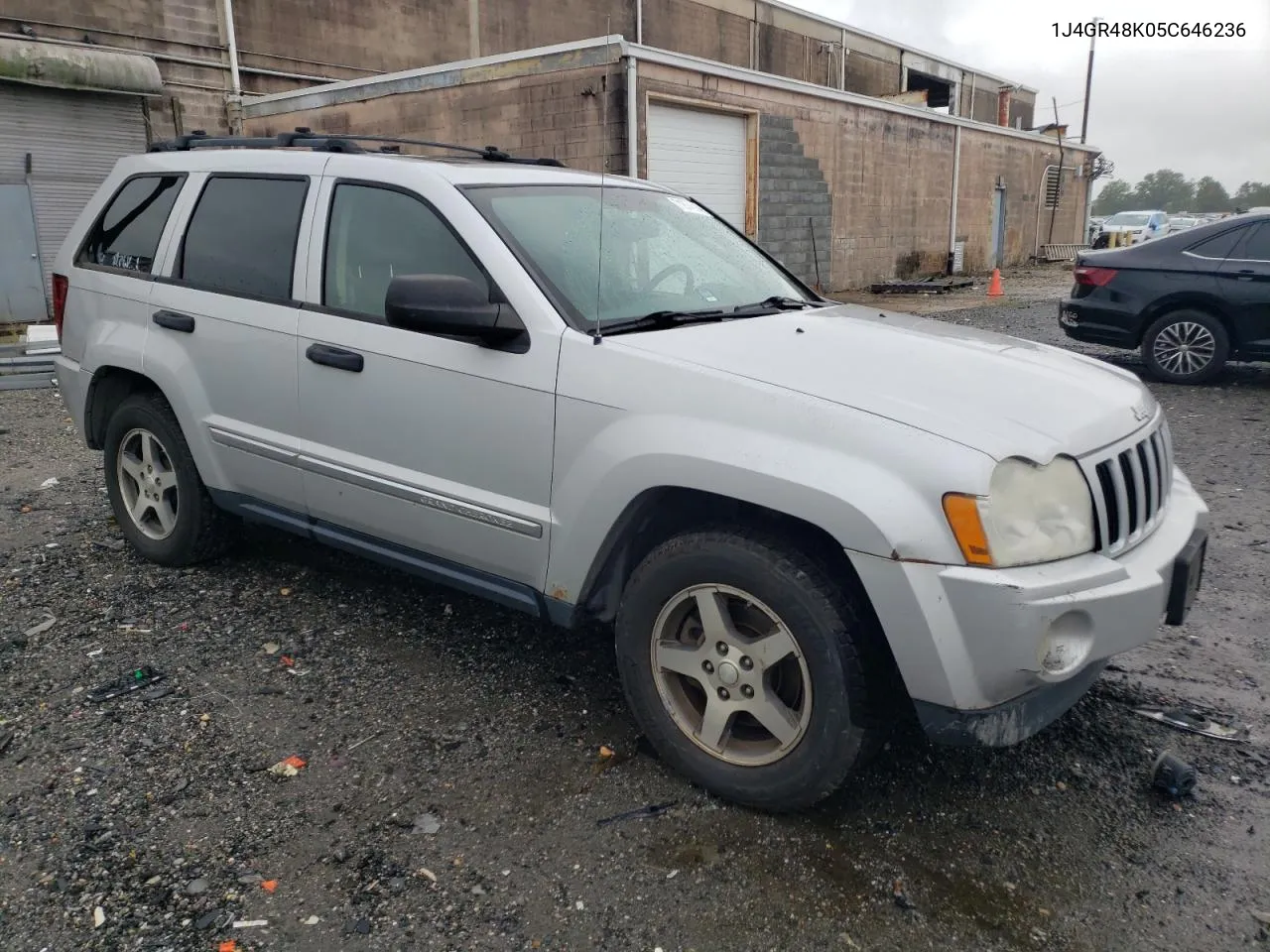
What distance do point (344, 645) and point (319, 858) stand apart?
4.39 ft

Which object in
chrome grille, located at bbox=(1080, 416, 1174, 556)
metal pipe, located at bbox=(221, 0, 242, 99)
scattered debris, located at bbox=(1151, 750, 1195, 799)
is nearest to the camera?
chrome grille, located at bbox=(1080, 416, 1174, 556)

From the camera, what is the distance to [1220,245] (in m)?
8.83

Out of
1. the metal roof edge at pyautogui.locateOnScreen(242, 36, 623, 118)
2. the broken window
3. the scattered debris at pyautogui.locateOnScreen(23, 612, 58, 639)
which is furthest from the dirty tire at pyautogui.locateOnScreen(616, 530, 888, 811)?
the broken window

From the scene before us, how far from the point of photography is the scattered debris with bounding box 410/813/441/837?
106 inches

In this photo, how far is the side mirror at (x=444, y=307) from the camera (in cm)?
291

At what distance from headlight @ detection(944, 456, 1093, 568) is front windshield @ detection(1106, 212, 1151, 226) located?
34838 mm

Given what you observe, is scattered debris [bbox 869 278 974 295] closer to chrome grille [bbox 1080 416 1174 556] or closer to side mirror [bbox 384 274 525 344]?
chrome grille [bbox 1080 416 1174 556]

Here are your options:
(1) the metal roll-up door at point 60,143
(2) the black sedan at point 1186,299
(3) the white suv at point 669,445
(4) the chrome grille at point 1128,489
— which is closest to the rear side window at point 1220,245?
(2) the black sedan at point 1186,299

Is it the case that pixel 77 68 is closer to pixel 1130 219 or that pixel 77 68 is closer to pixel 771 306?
pixel 771 306

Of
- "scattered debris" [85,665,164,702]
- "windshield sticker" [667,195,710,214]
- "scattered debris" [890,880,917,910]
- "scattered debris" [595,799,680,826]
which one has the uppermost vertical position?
"windshield sticker" [667,195,710,214]

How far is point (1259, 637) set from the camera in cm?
390

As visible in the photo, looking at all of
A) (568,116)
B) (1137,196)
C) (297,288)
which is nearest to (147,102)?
(568,116)

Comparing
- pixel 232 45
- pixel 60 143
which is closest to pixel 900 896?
pixel 60 143

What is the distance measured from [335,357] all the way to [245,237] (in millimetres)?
878
